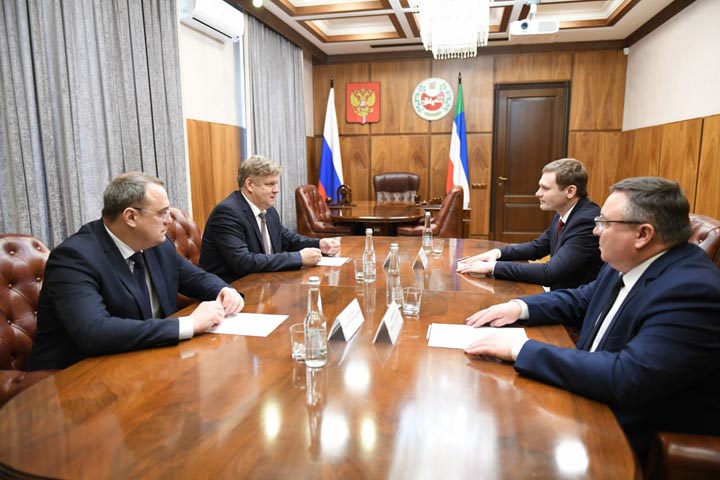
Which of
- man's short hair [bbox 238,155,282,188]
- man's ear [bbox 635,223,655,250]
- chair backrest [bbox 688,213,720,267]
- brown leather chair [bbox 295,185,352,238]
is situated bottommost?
brown leather chair [bbox 295,185,352,238]

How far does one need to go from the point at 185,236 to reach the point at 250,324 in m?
1.37

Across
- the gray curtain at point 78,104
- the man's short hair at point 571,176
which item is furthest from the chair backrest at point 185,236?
the man's short hair at point 571,176

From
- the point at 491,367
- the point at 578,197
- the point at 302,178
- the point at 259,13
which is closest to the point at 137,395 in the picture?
the point at 491,367

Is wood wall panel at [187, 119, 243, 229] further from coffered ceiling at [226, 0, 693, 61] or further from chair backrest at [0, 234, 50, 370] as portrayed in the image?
chair backrest at [0, 234, 50, 370]

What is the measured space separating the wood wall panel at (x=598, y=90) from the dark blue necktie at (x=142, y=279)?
6.62 meters

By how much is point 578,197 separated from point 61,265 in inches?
89.4

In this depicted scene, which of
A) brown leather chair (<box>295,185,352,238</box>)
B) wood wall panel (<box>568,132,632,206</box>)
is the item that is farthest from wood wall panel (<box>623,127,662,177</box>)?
brown leather chair (<box>295,185,352,238</box>)

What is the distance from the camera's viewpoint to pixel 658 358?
1.08 meters

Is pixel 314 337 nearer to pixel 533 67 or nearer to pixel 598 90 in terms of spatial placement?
pixel 533 67

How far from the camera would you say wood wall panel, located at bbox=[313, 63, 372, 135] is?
7395 mm

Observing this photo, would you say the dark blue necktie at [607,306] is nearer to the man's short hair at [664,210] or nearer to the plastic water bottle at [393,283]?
the man's short hair at [664,210]

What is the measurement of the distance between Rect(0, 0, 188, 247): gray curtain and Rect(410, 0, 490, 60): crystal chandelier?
203cm

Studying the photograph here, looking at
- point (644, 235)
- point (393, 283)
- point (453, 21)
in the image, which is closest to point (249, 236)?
point (393, 283)

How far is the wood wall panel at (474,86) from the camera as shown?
7.02m
